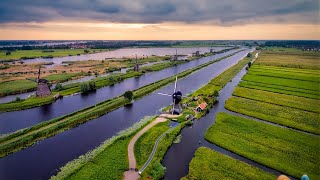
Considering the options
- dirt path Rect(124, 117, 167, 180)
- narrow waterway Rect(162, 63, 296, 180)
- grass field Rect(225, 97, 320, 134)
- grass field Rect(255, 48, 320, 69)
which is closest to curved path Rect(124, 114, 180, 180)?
dirt path Rect(124, 117, 167, 180)

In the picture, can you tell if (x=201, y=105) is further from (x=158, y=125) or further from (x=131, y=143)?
(x=131, y=143)

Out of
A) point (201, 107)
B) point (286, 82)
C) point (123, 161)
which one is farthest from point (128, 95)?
point (286, 82)

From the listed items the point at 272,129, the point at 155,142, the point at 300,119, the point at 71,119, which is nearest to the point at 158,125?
the point at 155,142

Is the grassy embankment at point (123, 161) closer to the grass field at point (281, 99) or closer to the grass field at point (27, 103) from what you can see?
the grass field at point (27, 103)

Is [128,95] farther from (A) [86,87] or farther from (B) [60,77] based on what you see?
(B) [60,77]

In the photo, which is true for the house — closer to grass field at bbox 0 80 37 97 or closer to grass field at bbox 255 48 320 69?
grass field at bbox 0 80 37 97

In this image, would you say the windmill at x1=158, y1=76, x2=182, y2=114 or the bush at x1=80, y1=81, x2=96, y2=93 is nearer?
the windmill at x1=158, y1=76, x2=182, y2=114

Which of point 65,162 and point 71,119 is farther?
point 71,119
